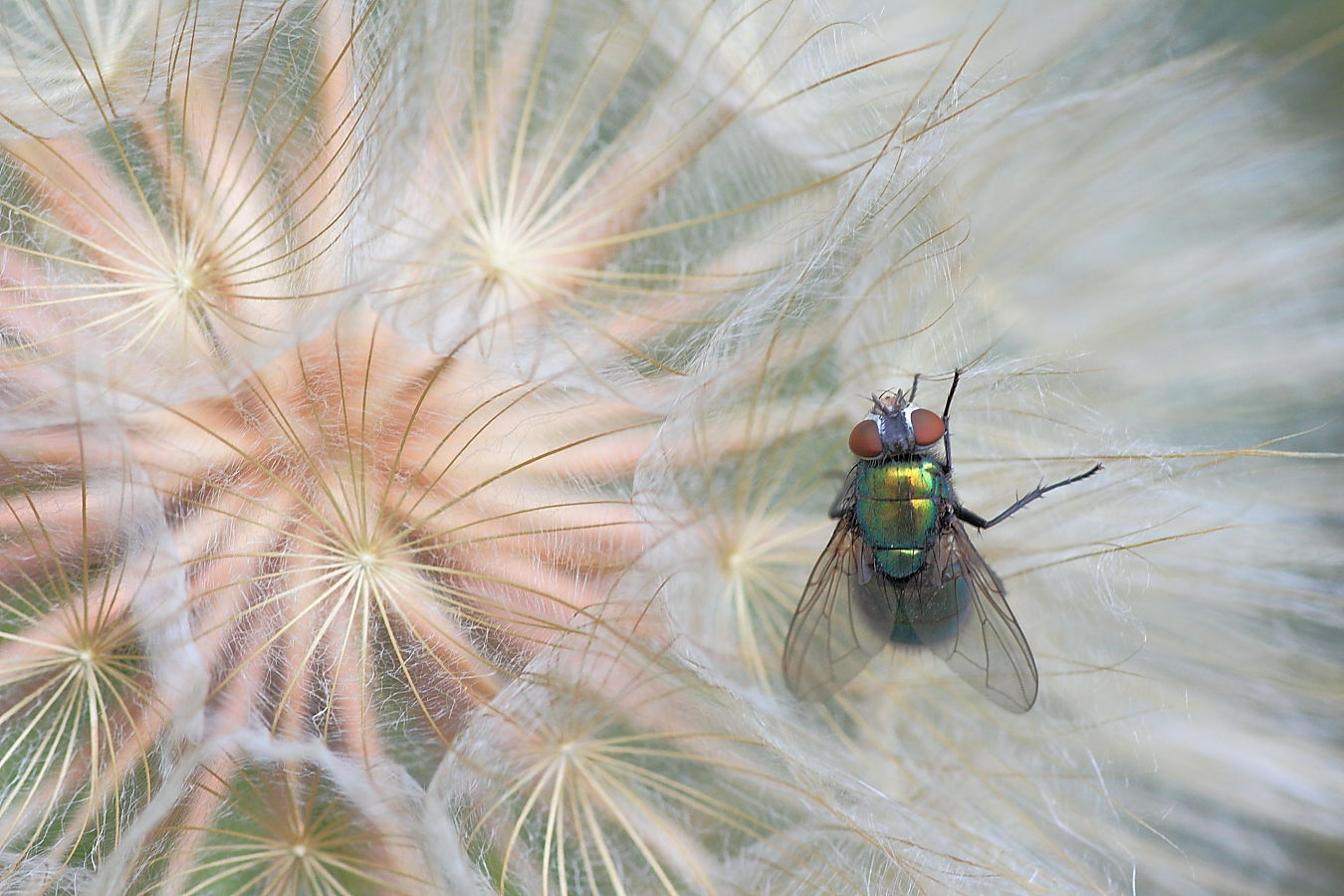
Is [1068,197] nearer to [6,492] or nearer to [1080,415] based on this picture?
[1080,415]

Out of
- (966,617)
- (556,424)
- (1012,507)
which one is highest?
(556,424)

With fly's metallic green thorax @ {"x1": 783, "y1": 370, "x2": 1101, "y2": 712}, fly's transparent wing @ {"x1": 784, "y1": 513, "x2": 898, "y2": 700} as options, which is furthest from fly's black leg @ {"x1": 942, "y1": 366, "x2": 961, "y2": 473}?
fly's transparent wing @ {"x1": 784, "y1": 513, "x2": 898, "y2": 700}

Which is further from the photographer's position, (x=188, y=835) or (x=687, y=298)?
(x=687, y=298)

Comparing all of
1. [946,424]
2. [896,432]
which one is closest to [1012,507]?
[946,424]

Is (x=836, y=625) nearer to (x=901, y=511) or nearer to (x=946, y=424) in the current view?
(x=901, y=511)

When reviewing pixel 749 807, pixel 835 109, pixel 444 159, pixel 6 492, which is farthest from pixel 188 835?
pixel 835 109

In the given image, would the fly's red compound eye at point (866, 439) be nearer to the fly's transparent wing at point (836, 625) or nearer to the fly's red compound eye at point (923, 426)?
the fly's red compound eye at point (923, 426)
